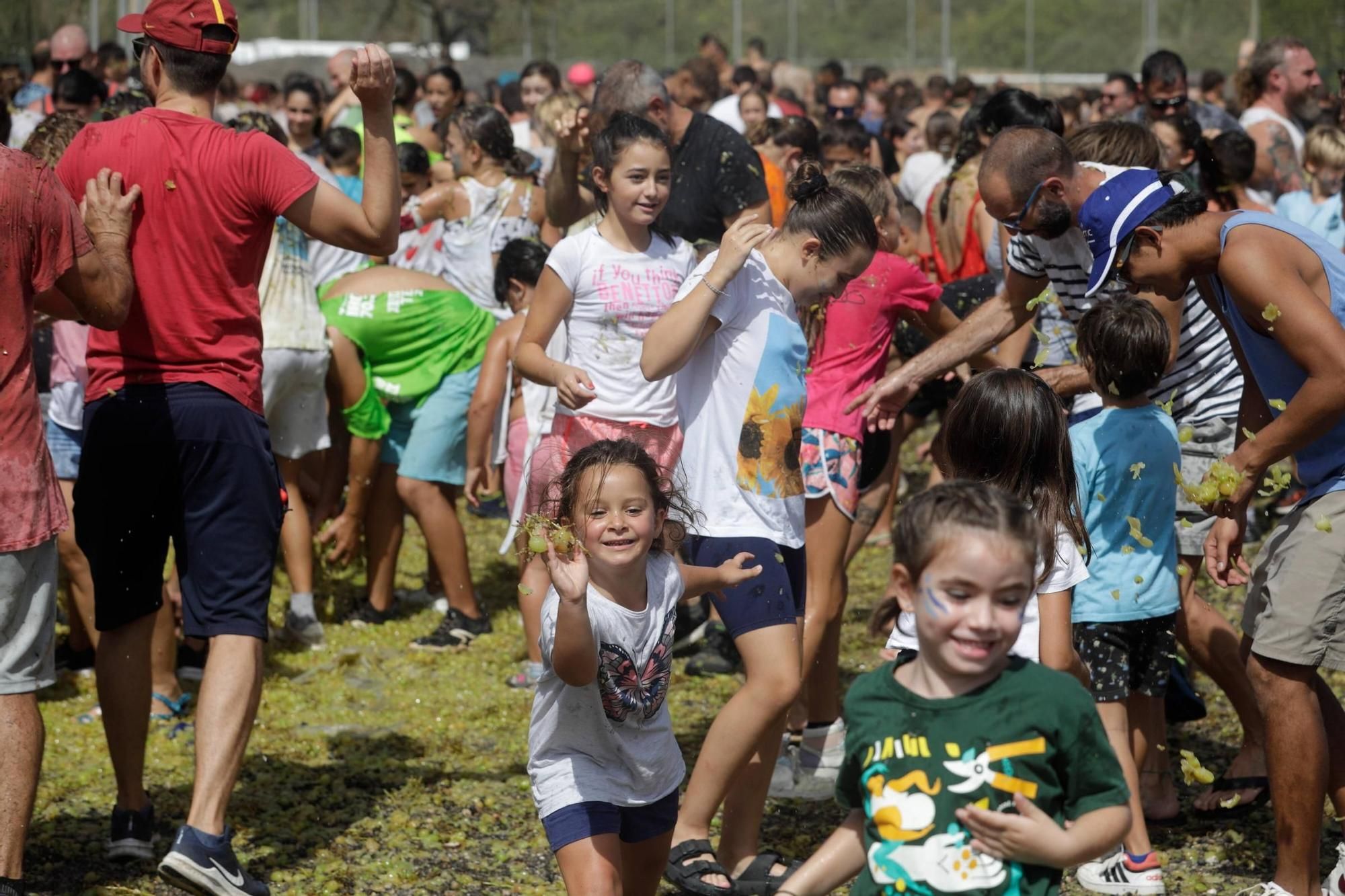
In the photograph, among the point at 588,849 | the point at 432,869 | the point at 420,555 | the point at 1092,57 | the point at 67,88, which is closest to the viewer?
the point at 588,849

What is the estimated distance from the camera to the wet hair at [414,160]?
8836mm

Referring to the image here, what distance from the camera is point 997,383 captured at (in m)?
3.50

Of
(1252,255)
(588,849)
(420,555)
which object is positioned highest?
(1252,255)

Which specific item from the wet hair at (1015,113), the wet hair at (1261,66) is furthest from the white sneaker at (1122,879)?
the wet hair at (1261,66)

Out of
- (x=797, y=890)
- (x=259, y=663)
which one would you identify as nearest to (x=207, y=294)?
(x=259, y=663)

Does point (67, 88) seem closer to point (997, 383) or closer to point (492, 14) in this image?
point (997, 383)

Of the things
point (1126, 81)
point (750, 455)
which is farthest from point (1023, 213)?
point (1126, 81)

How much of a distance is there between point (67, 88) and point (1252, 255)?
819 centimetres

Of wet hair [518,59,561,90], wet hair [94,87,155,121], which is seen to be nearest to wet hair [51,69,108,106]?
wet hair [94,87,155,121]

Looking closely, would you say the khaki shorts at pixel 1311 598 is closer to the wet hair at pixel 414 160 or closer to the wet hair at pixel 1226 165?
the wet hair at pixel 1226 165

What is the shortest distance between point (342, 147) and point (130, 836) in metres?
5.29

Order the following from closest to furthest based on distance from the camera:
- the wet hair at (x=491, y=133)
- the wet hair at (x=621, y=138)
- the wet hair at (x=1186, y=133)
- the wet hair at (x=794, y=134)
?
1. the wet hair at (x=621, y=138)
2. the wet hair at (x=1186, y=133)
3. the wet hair at (x=491, y=133)
4. the wet hair at (x=794, y=134)

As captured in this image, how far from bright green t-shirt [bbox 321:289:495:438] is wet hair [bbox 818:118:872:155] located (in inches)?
119

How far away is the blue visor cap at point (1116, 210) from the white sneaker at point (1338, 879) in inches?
67.2
